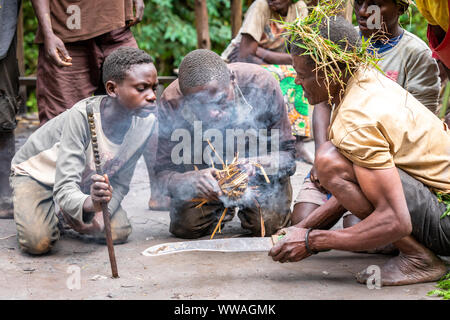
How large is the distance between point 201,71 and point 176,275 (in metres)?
1.21

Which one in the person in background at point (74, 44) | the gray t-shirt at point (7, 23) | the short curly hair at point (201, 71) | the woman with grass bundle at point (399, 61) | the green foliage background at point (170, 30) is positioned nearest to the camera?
the short curly hair at point (201, 71)

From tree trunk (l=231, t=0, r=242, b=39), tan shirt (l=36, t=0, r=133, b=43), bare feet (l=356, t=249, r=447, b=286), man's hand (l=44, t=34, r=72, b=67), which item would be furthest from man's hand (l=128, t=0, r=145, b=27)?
tree trunk (l=231, t=0, r=242, b=39)

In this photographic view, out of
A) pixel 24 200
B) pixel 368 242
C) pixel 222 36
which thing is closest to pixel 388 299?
pixel 368 242

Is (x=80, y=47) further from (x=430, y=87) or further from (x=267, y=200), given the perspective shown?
(x=430, y=87)

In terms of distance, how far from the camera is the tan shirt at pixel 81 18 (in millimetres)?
4230

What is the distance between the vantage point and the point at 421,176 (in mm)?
2809

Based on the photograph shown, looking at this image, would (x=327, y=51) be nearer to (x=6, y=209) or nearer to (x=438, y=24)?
(x=438, y=24)

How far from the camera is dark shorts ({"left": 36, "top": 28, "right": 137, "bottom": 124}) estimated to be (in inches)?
168

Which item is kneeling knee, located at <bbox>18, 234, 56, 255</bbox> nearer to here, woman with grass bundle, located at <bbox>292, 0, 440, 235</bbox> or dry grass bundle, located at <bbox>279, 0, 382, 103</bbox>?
woman with grass bundle, located at <bbox>292, 0, 440, 235</bbox>

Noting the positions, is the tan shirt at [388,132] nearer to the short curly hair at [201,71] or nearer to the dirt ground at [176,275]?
the dirt ground at [176,275]

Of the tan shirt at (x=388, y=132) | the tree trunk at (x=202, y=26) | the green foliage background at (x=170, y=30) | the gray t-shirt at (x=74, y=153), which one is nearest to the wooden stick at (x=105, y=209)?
the gray t-shirt at (x=74, y=153)

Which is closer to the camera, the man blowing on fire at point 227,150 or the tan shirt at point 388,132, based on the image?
the tan shirt at point 388,132

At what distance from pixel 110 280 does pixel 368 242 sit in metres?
1.31

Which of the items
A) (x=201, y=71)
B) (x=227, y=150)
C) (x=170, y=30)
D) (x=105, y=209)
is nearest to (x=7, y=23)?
(x=201, y=71)
